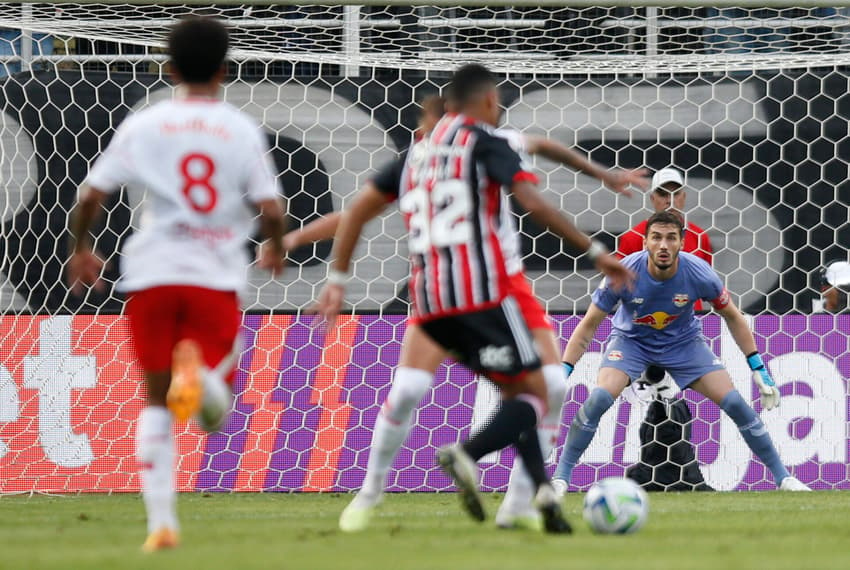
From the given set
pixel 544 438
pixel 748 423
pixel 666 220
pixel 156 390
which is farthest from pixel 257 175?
pixel 748 423

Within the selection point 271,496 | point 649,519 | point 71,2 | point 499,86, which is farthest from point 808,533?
point 71,2

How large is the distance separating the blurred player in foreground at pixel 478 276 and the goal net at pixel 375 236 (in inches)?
140

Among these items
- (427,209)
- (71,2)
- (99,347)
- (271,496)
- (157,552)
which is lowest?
(271,496)

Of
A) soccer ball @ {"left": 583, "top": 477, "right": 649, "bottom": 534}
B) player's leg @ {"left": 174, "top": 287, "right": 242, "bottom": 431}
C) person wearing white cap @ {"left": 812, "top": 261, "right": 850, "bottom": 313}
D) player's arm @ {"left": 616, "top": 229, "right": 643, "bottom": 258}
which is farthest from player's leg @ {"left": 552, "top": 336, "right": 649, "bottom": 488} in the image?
player's leg @ {"left": 174, "top": 287, "right": 242, "bottom": 431}

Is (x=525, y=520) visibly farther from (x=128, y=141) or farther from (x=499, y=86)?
(x=499, y=86)

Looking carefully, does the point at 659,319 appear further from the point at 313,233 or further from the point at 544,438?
the point at 313,233

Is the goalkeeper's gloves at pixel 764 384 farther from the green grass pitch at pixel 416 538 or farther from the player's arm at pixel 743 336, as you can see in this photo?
the green grass pitch at pixel 416 538

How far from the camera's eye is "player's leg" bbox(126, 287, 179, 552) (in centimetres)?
430

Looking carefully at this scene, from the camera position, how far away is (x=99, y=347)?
8695 mm

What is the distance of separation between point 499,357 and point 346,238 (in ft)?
2.84

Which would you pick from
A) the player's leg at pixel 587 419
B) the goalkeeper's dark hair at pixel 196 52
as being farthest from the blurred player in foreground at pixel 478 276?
the player's leg at pixel 587 419

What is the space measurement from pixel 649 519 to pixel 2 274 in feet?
15.3

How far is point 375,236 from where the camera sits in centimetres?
899

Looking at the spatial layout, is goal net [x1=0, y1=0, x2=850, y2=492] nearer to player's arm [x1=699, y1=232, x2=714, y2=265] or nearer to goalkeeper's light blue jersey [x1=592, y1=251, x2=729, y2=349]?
player's arm [x1=699, y1=232, x2=714, y2=265]
